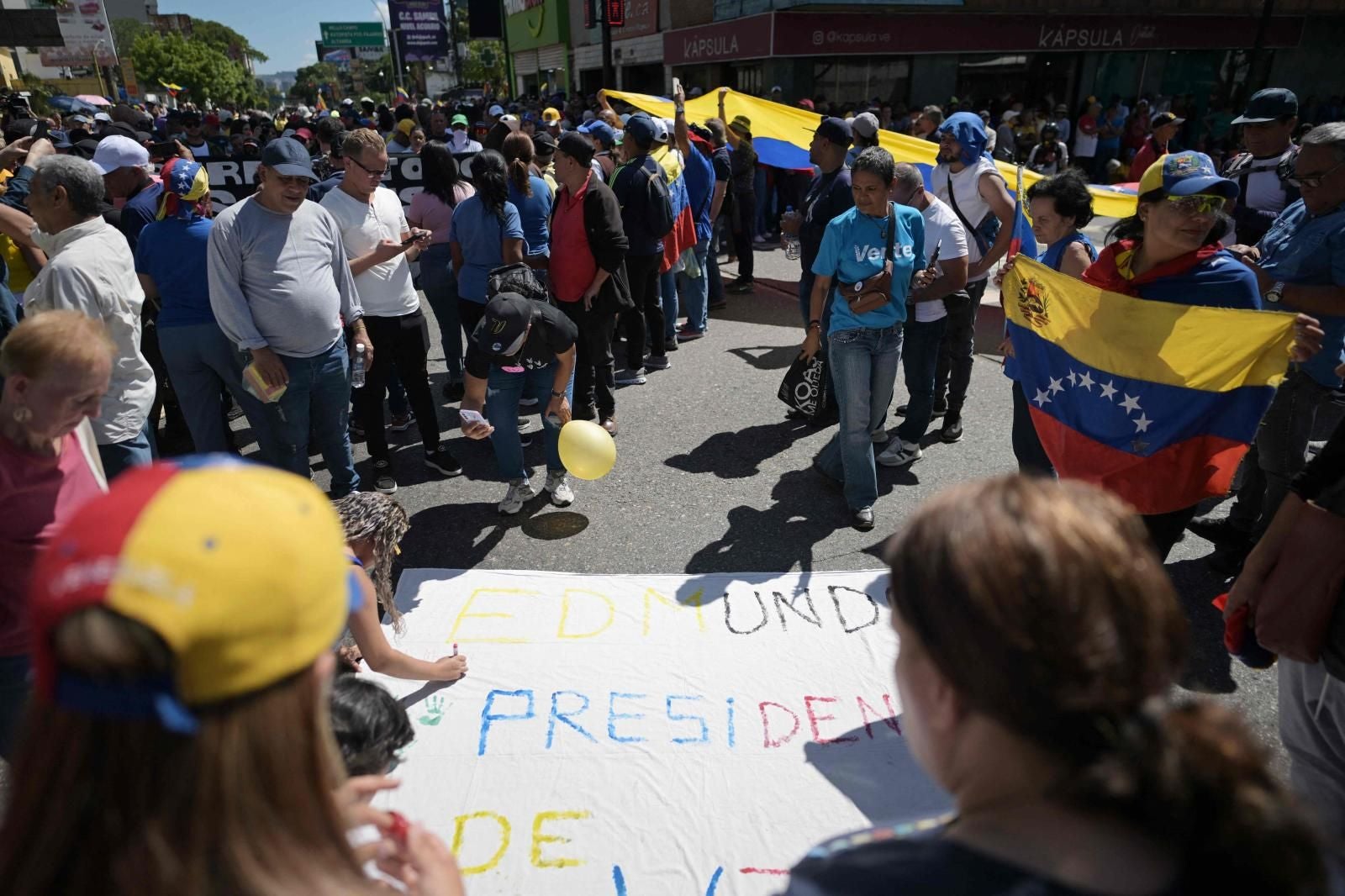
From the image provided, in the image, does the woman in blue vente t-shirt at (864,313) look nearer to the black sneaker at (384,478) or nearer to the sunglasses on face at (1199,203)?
the sunglasses on face at (1199,203)

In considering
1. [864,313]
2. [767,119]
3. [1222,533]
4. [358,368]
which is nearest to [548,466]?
[358,368]

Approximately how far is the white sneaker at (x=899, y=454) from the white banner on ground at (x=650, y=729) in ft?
4.27

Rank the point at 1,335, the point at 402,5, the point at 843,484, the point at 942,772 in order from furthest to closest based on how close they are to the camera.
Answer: the point at 402,5 → the point at 843,484 → the point at 1,335 → the point at 942,772

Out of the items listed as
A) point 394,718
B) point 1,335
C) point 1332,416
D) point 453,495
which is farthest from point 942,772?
point 1,335

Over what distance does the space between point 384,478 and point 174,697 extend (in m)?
4.17

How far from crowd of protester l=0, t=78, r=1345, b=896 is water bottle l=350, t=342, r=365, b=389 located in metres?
0.02

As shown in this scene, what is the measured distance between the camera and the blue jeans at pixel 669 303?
7008 mm

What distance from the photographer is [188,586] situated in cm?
73

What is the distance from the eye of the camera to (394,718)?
6.82 feet

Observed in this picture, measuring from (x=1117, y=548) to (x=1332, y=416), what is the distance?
4353mm

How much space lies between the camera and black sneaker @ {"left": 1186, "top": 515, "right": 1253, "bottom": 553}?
3875 mm

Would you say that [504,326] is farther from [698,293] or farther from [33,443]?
[698,293]

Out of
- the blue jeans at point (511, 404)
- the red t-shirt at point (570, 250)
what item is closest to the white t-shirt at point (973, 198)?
the red t-shirt at point (570, 250)

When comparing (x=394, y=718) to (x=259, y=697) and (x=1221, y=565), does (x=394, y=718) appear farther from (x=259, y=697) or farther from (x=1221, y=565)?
(x=1221, y=565)
